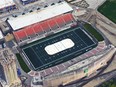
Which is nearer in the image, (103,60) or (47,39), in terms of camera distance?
(103,60)

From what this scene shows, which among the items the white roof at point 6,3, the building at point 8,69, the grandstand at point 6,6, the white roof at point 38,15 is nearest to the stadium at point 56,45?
the white roof at point 38,15

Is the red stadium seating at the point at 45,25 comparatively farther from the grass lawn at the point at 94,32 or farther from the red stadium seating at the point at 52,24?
the grass lawn at the point at 94,32

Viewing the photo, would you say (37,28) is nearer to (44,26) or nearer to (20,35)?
(44,26)

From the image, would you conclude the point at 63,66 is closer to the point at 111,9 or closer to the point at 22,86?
the point at 22,86

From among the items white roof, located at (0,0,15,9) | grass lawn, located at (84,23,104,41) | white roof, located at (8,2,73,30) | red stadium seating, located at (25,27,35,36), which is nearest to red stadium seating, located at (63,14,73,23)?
white roof, located at (8,2,73,30)

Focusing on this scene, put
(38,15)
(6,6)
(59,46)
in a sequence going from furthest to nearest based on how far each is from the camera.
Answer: (6,6) → (38,15) → (59,46)

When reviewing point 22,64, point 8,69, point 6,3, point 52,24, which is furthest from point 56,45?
point 6,3

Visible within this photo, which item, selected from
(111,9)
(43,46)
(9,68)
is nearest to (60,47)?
(43,46)
